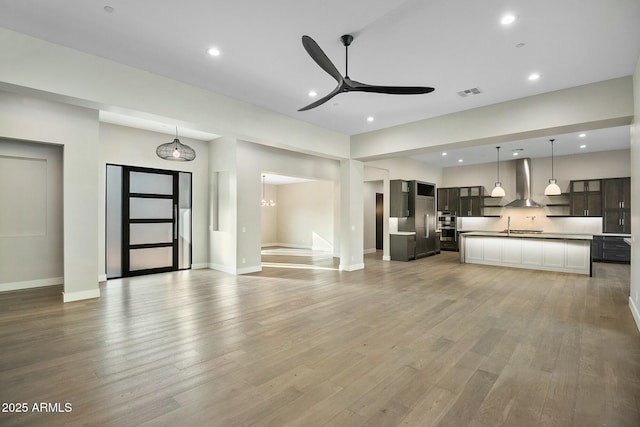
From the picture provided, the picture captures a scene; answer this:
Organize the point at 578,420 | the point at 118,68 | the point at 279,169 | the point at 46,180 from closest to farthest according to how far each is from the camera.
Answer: the point at 578,420 → the point at 118,68 → the point at 46,180 → the point at 279,169

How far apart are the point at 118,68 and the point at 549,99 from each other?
637 centimetres

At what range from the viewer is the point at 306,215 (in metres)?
12.8

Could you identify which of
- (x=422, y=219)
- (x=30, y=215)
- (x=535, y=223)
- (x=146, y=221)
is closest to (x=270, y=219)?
(x=422, y=219)

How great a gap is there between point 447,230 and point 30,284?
12.1m

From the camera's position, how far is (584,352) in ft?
10.1

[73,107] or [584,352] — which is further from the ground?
[73,107]

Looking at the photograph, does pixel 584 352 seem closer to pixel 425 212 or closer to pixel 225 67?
pixel 225 67

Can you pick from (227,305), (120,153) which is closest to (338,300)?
(227,305)

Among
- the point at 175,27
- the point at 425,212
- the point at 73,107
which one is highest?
the point at 175,27

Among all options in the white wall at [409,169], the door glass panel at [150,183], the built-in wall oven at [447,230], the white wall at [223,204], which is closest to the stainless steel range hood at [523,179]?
the built-in wall oven at [447,230]

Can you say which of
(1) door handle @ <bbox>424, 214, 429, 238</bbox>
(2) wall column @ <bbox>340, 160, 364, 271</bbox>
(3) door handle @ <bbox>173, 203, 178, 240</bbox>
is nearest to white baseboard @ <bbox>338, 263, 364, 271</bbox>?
(2) wall column @ <bbox>340, 160, 364, 271</bbox>

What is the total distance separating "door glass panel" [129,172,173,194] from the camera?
22.3 feet

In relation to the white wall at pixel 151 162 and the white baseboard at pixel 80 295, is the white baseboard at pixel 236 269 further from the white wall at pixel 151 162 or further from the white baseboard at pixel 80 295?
the white baseboard at pixel 80 295

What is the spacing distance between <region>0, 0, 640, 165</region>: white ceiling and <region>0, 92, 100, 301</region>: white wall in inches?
58.3
